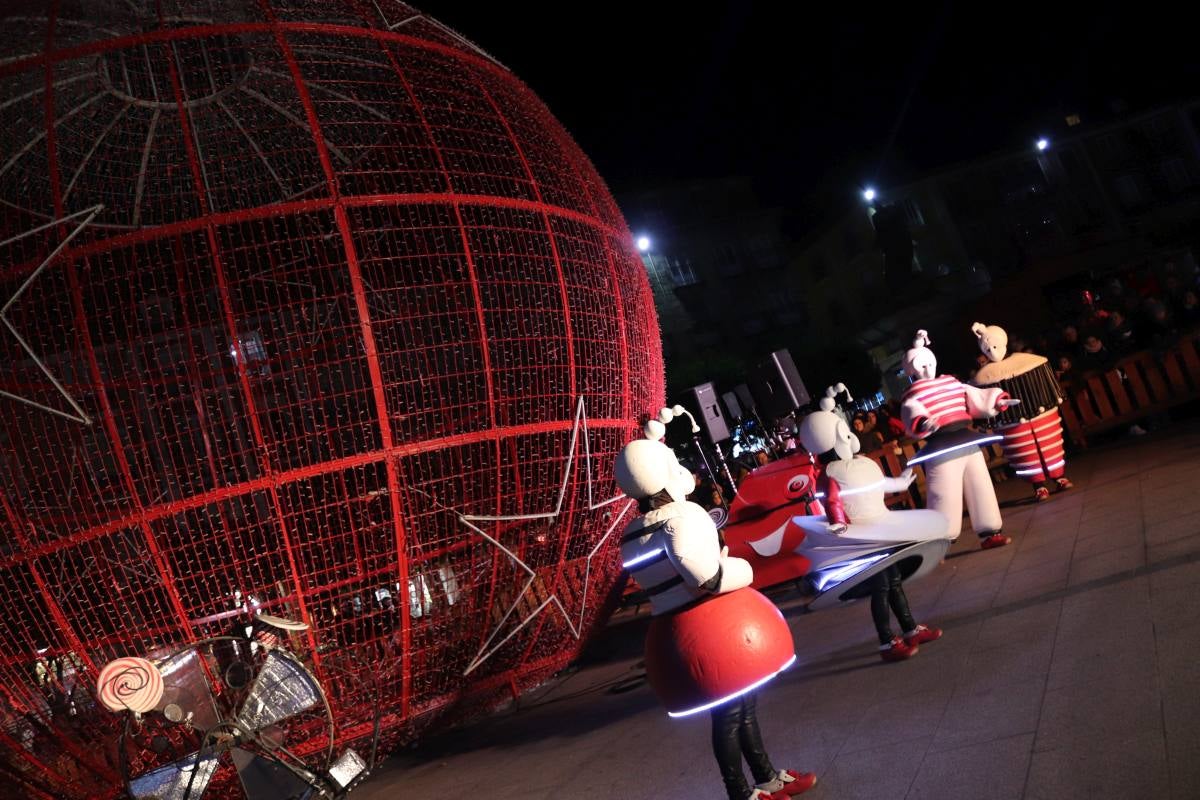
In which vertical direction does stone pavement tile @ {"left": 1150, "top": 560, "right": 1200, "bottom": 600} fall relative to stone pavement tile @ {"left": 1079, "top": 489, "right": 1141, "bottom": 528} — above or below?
above

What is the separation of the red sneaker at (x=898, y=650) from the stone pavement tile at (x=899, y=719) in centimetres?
51

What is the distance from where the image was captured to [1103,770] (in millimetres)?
2643

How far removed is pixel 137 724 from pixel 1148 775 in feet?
14.3

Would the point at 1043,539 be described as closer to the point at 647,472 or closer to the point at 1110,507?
the point at 1110,507

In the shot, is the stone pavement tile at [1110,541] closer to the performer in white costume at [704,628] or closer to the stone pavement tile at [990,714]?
the stone pavement tile at [990,714]

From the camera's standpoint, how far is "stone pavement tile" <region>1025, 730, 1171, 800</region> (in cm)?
248

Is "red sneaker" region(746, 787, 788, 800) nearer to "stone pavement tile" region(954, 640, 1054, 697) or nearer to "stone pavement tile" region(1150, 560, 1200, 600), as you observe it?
"stone pavement tile" region(954, 640, 1054, 697)

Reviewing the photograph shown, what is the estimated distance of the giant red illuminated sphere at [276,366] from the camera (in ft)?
13.7

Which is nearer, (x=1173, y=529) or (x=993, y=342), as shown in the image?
(x=1173, y=529)

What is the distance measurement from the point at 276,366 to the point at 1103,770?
375cm

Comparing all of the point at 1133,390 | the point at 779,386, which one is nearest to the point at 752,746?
the point at 779,386

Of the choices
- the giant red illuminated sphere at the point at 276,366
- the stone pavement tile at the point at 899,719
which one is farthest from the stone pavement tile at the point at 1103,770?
the giant red illuminated sphere at the point at 276,366

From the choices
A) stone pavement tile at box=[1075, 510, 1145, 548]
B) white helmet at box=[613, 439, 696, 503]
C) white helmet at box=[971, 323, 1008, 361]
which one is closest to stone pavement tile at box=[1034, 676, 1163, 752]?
white helmet at box=[613, 439, 696, 503]

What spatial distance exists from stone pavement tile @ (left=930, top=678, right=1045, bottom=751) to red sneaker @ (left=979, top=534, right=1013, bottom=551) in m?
3.21
